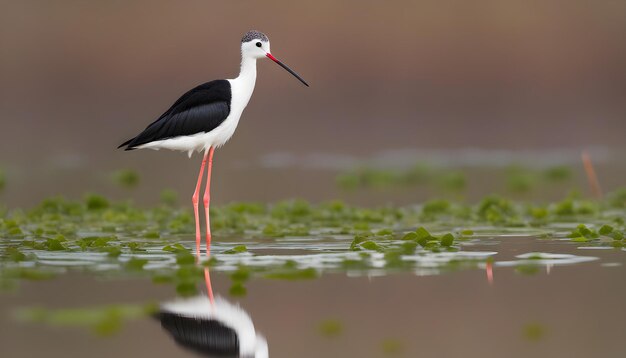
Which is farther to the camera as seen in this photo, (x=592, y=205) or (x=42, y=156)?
(x=42, y=156)

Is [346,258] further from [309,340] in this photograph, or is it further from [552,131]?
[552,131]

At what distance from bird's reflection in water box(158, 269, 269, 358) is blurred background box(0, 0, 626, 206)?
→ 807 inches

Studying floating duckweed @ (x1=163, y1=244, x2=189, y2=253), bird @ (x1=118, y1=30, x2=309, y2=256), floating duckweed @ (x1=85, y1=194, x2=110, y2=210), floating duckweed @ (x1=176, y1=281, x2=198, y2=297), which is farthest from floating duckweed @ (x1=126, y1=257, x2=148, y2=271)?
floating duckweed @ (x1=85, y1=194, x2=110, y2=210)

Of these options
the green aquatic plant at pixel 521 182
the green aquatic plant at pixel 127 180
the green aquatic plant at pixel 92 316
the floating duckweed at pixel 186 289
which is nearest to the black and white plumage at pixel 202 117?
the floating duckweed at pixel 186 289

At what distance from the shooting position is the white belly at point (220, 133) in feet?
42.3

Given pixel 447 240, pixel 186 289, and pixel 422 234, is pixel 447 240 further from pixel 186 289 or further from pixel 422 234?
pixel 186 289

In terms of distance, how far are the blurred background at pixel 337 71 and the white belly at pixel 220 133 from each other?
16.3 m

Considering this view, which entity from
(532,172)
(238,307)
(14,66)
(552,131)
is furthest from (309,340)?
(14,66)

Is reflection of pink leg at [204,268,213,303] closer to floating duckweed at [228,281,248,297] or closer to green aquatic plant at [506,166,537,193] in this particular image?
floating duckweed at [228,281,248,297]

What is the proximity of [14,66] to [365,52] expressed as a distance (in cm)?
947

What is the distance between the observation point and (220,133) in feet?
42.7

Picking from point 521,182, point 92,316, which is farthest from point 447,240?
point 521,182

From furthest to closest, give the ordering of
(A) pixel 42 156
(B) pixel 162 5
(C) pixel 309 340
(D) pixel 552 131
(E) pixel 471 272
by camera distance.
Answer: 1. (B) pixel 162 5
2. (D) pixel 552 131
3. (A) pixel 42 156
4. (E) pixel 471 272
5. (C) pixel 309 340

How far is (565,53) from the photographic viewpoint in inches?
1358
